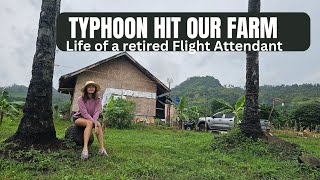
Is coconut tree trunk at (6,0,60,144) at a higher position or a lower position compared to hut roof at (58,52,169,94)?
lower

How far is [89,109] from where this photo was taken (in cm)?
677

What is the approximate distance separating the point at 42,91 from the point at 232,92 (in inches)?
2017

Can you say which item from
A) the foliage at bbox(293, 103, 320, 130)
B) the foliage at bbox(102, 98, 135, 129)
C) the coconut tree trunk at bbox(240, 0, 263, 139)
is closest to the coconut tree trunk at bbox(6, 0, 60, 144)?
the coconut tree trunk at bbox(240, 0, 263, 139)

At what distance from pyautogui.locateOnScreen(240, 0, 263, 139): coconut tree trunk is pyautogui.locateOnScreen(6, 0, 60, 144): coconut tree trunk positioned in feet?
16.3

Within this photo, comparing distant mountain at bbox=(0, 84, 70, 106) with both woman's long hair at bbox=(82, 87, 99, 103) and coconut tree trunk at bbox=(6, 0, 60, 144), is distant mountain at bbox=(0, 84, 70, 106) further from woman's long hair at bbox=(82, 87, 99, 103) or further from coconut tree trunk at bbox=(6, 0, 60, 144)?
woman's long hair at bbox=(82, 87, 99, 103)

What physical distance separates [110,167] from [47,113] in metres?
1.94

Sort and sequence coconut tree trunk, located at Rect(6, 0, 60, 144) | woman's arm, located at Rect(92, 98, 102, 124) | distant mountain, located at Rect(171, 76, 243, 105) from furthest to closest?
1. distant mountain, located at Rect(171, 76, 243, 105)
2. woman's arm, located at Rect(92, 98, 102, 124)
3. coconut tree trunk, located at Rect(6, 0, 60, 144)

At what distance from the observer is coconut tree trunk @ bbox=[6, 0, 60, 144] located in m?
6.48

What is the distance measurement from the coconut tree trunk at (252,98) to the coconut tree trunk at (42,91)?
196 inches

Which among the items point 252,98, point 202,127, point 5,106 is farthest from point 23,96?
point 252,98

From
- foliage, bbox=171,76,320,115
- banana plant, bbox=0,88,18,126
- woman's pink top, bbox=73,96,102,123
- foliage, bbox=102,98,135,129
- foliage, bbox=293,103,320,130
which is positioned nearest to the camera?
woman's pink top, bbox=73,96,102,123

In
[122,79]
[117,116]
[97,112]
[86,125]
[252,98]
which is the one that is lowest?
[117,116]

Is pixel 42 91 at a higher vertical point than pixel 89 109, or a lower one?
higher

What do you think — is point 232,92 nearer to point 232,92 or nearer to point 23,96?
point 232,92
